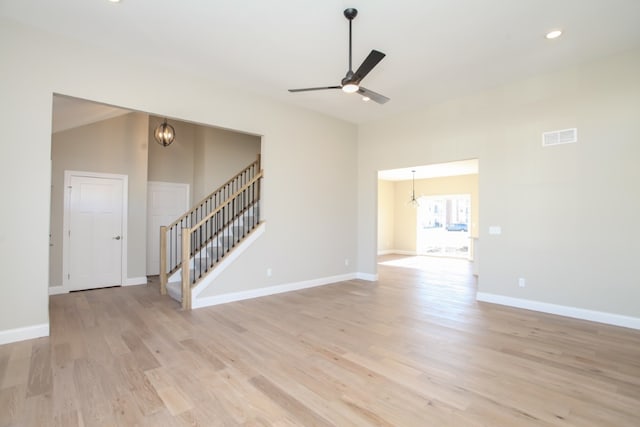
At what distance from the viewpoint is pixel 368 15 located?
3.06 meters

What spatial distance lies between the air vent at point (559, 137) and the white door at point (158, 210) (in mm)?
7015

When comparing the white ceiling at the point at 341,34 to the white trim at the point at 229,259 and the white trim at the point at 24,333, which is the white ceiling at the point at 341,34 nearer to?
the white trim at the point at 229,259

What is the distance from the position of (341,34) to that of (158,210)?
5502 mm

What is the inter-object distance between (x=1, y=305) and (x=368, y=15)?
15.6 feet

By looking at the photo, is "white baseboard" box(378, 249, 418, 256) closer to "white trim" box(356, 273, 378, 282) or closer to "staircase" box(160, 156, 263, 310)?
"white trim" box(356, 273, 378, 282)

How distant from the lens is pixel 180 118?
4.34m

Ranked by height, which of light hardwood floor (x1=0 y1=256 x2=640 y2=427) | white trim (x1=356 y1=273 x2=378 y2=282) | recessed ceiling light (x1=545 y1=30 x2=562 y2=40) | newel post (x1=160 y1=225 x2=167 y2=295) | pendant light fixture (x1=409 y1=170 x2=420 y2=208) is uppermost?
recessed ceiling light (x1=545 y1=30 x2=562 y2=40)

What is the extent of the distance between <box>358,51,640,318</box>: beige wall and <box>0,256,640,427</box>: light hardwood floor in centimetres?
56

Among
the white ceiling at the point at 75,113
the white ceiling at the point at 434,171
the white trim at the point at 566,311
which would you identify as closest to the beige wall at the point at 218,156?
the white ceiling at the point at 75,113

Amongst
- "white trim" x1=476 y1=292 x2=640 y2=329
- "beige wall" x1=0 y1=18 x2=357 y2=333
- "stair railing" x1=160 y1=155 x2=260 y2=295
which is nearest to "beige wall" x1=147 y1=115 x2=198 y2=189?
"stair railing" x1=160 y1=155 x2=260 y2=295

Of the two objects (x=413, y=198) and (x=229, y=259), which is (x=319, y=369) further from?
(x=413, y=198)

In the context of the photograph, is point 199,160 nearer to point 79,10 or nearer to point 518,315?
point 79,10

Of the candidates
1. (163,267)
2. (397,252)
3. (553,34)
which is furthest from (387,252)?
(553,34)

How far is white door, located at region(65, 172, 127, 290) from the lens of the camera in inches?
215
